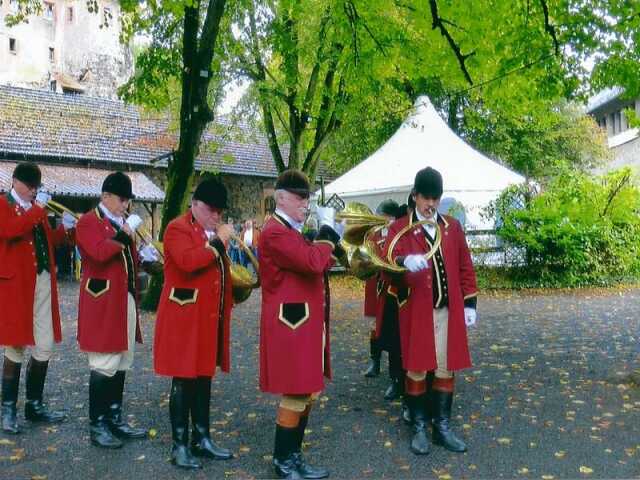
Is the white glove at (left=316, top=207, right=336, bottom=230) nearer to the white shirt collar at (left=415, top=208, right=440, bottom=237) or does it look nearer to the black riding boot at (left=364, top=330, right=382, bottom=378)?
the white shirt collar at (left=415, top=208, right=440, bottom=237)

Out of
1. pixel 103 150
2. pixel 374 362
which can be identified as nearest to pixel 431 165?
pixel 374 362

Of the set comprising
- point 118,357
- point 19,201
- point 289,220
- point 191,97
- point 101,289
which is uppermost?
point 191,97

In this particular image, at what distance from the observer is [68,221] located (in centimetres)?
596

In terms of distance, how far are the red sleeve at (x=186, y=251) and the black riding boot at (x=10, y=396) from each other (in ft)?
6.82

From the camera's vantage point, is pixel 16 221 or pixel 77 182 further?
pixel 77 182

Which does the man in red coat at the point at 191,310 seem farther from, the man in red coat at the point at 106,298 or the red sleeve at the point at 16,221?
the red sleeve at the point at 16,221

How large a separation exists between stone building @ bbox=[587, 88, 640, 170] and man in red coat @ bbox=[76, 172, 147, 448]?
34725 mm

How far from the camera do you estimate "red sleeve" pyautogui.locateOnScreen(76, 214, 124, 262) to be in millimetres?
5238

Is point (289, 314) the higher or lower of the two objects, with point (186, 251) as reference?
lower

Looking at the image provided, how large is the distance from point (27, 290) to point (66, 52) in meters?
52.3

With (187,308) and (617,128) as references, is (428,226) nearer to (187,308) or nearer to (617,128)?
(187,308)

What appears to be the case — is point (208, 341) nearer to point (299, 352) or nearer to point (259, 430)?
point (299, 352)

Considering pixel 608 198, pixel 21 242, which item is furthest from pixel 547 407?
pixel 608 198

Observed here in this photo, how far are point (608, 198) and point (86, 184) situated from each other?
16415mm
